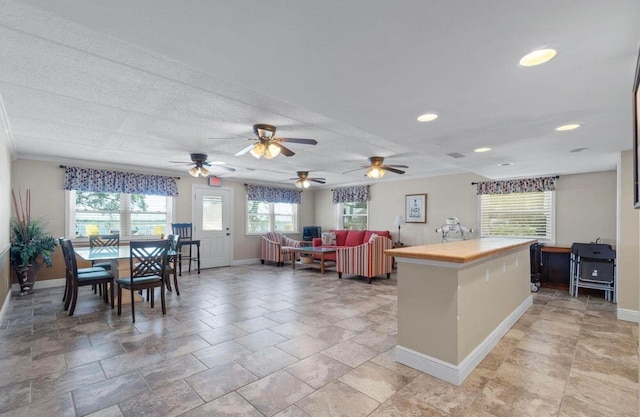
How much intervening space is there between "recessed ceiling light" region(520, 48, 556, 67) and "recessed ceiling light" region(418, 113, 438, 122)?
0.83 m

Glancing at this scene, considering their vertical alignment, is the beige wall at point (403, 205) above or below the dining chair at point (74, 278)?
above

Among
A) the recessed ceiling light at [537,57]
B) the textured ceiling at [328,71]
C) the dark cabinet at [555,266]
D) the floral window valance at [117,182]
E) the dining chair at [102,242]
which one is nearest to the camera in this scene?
the textured ceiling at [328,71]

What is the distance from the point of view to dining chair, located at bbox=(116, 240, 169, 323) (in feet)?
12.0

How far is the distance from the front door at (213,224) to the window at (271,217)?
25.1 inches

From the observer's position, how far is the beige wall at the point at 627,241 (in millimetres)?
3732

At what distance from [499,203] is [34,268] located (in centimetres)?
829

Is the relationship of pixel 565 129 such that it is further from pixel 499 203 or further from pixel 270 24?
pixel 499 203

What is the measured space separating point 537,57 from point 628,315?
3908 mm

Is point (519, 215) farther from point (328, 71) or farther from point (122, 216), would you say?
point (122, 216)

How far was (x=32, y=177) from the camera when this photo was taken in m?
5.20

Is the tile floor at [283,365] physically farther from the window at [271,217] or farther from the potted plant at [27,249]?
the window at [271,217]

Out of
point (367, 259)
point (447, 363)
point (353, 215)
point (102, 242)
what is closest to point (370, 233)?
point (353, 215)

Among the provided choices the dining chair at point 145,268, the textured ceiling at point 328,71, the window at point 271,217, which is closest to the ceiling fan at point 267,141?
the textured ceiling at point 328,71

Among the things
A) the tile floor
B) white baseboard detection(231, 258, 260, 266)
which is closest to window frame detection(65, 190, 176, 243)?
the tile floor
